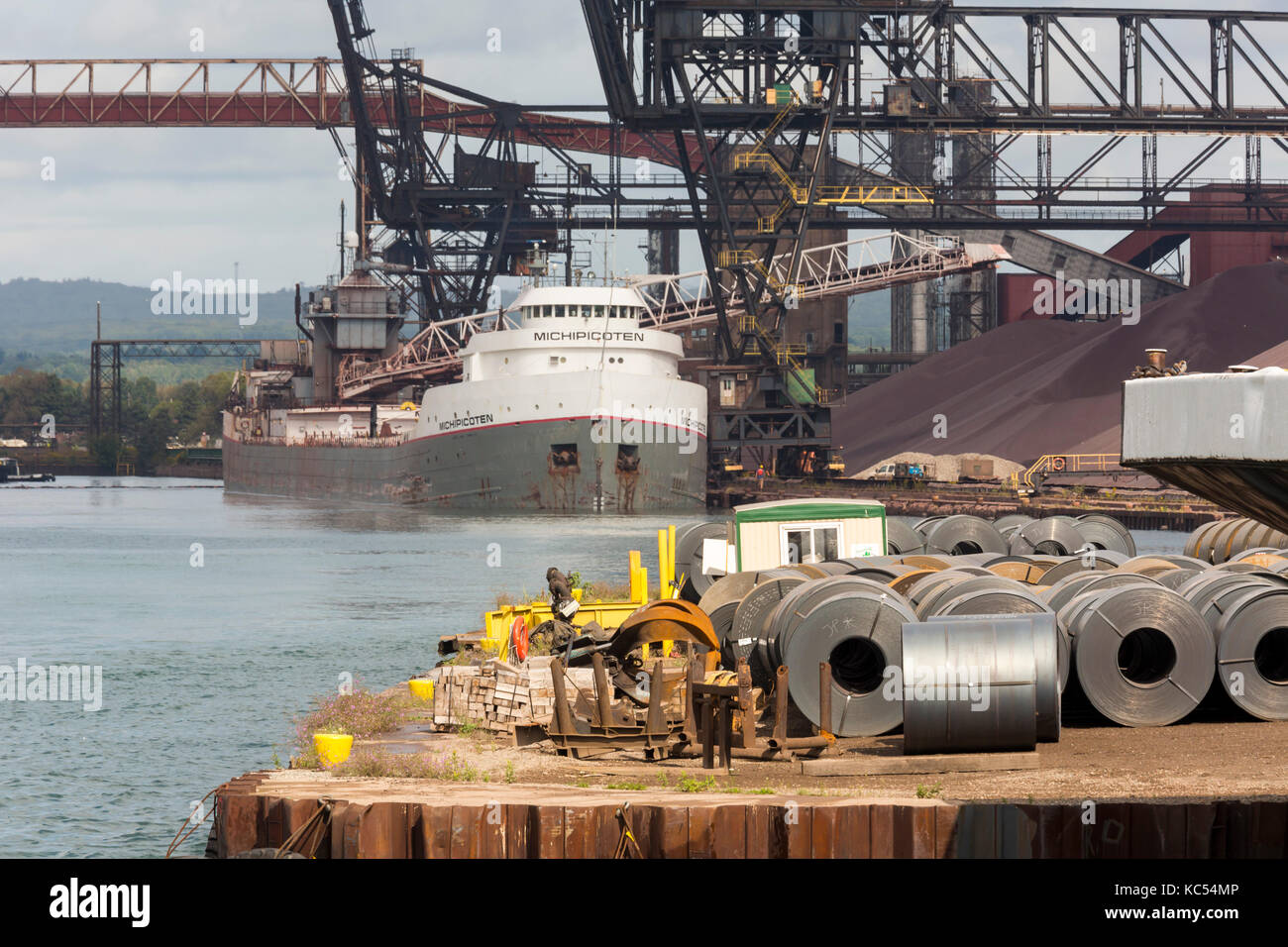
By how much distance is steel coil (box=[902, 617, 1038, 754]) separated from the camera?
17922mm

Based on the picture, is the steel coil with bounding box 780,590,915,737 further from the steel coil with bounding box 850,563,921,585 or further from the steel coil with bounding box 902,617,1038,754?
the steel coil with bounding box 850,563,921,585

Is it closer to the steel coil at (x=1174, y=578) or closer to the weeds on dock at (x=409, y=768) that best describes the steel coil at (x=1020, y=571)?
the steel coil at (x=1174, y=578)

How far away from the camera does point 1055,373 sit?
9850 cm

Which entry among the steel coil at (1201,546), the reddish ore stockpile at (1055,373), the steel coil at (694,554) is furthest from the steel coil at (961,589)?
the reddish ore stockpile at (1055,373)

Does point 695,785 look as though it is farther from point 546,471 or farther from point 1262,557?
point 546,471

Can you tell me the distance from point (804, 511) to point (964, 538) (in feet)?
32.1

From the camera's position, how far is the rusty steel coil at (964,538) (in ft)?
136

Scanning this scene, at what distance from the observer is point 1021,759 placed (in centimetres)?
1770

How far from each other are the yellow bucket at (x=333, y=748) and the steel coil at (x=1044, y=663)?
708cm

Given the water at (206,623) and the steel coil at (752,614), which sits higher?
the steel coil at (752,614)

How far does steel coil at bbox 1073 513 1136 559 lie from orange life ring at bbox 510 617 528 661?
2170cm

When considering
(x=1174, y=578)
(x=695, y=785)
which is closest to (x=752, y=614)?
(x=1174, y=578)

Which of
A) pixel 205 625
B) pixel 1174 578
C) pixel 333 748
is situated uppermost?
pixel 1174 578

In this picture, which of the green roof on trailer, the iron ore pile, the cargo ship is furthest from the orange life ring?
the cargo ship
